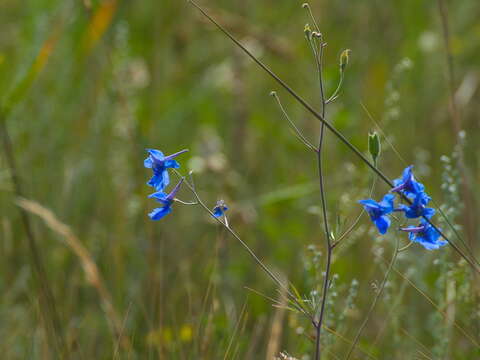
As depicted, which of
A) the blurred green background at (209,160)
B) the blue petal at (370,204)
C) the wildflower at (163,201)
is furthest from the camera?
the blurred green background at (209,160)

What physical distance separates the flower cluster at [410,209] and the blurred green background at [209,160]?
1.77 ft

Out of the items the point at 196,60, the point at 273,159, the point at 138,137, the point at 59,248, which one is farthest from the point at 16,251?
the point at 196,60

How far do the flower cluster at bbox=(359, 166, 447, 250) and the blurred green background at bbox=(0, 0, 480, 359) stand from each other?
539 mm

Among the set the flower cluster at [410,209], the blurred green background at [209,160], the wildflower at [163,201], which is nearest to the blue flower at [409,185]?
the flower cluster at [410,209]

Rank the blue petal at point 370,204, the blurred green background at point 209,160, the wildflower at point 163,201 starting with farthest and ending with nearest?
the blurred green background at point 209,160
the wildflower at point 163,201
the blue petal at point 370,204

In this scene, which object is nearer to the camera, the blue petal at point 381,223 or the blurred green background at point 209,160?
the blue petal at point 381,223

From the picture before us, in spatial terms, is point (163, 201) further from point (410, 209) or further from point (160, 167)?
point (410, 209)

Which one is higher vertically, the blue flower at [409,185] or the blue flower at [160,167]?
the blue flower at [409,185]

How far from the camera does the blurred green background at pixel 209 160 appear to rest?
2213 mm

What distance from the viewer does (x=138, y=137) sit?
2762 millimetres

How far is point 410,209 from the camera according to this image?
115 cm

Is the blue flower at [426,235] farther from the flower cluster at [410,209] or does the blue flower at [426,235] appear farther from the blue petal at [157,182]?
the blue petal at [157,182]

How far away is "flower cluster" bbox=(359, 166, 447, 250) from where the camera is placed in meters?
1.13

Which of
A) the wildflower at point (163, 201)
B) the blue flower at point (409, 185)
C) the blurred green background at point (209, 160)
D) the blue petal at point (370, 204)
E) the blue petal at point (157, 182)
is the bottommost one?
the wildflower at point (163, 201)
